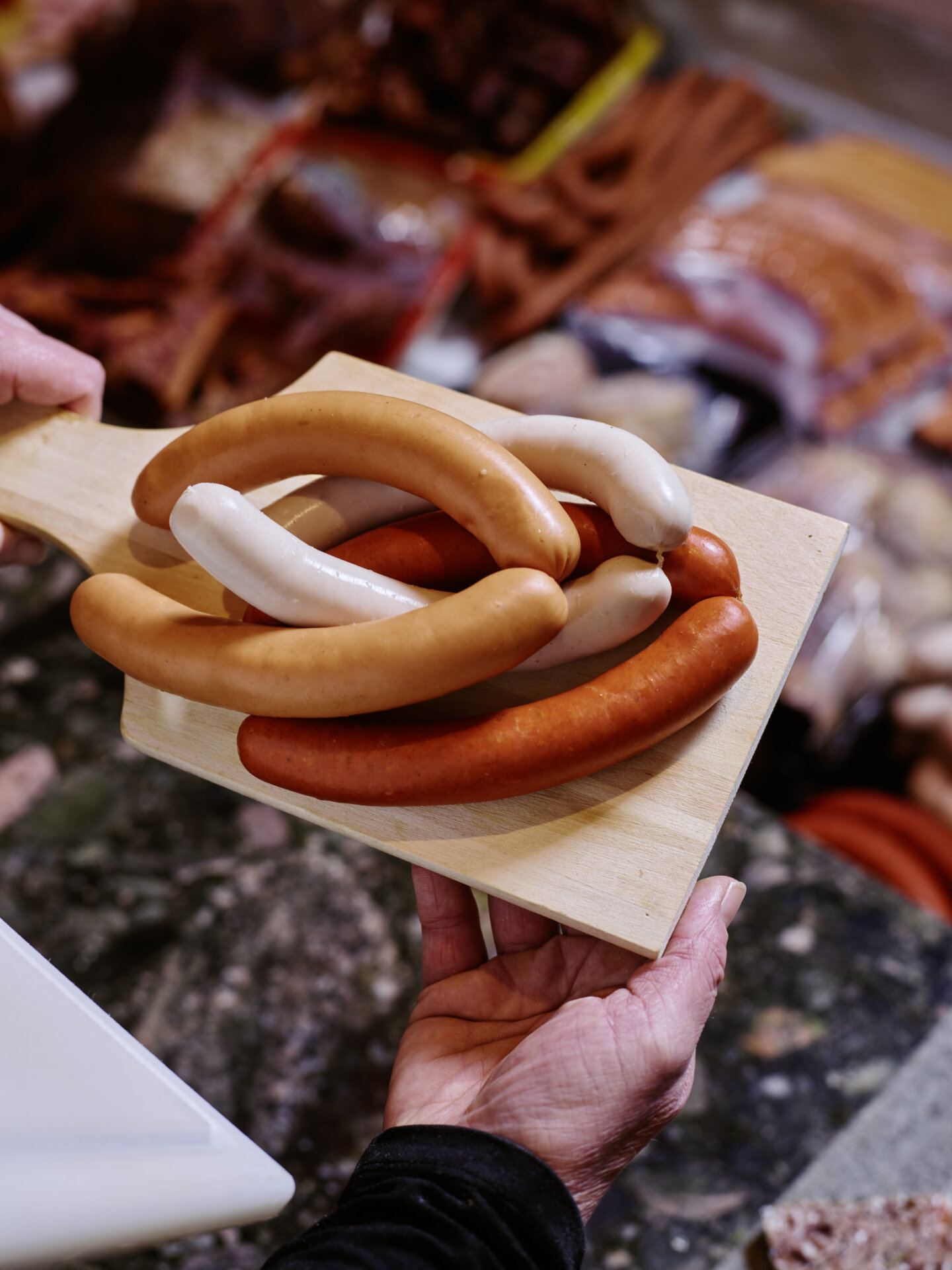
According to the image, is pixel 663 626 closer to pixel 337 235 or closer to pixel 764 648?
pixel 764 648

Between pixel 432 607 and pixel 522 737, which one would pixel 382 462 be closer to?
pixel 432 607

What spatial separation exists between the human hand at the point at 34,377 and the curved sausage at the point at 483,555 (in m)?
0.97

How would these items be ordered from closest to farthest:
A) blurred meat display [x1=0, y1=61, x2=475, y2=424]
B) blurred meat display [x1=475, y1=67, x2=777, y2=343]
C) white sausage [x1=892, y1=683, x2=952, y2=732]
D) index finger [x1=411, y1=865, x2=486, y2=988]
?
1. index finger [x1=411, y1=865, x2=486, y2=988]
2. white sausage [x1=892, y1=683, x2=952, y2=732]
3. blurred meat display [x1=0, y1=61, x2=475, y2=424]
4. blurred meat display [x1=475, y1=67, x2=777, y2=343]

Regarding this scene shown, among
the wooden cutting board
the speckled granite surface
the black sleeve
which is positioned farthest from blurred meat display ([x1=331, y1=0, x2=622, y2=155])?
the black sleeve

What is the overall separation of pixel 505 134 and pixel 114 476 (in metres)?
3.51

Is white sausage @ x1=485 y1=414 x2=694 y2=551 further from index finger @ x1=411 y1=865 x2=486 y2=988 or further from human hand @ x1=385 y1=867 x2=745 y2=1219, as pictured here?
index finger @ x1=411 y1=865 x2=486 y2=988

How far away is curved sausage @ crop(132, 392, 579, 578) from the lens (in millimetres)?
1796

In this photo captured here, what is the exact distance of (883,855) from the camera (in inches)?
120

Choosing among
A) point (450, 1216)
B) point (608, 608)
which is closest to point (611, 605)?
point (608, 608)

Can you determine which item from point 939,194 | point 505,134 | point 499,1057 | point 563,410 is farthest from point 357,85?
point 499,1057

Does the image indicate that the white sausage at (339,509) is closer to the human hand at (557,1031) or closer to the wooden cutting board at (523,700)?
the wooden cutting board at (523,700)

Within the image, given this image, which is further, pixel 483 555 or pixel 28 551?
pixel 28 551

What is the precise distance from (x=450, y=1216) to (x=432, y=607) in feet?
3.61

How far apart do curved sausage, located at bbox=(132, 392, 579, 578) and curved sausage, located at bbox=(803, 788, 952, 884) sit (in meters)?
1.92
